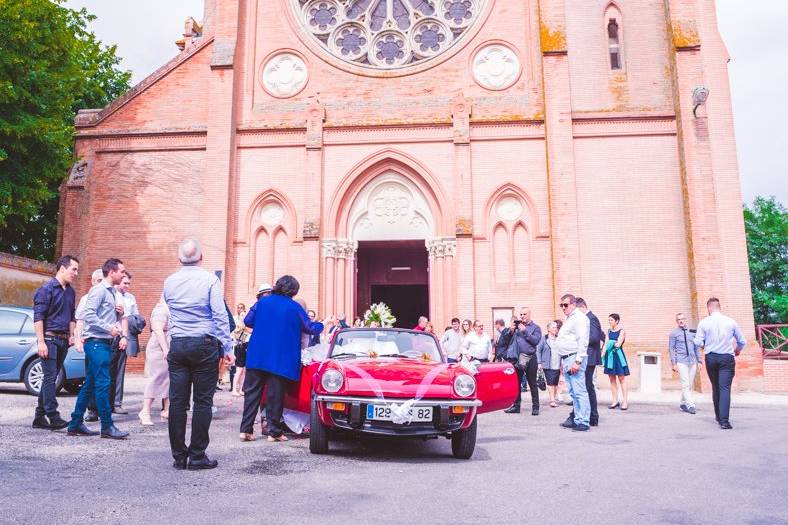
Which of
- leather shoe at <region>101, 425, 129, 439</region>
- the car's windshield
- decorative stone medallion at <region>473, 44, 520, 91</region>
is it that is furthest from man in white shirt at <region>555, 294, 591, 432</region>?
decorative stone medallion at <region>473, 44, 520, 91</region>

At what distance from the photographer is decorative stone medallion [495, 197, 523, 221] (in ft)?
58.3

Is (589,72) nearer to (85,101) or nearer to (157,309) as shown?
(157,309)

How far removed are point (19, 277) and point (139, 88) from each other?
261 inches

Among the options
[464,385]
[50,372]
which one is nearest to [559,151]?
[464,385]

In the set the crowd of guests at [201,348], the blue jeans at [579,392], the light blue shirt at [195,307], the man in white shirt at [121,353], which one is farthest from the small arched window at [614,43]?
the light blue shirt at [195,307]

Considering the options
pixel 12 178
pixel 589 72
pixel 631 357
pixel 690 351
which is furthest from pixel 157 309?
pixel 589 72

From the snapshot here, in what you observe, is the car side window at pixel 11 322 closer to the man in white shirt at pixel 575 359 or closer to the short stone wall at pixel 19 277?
the short stone wall at pixel 19 277

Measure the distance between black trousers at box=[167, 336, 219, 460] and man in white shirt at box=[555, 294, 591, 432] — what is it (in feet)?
16.5

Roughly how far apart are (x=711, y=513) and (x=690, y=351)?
8.16m

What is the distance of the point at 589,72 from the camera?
18172 mm

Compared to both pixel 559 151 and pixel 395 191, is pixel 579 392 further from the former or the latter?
pixel 395 191

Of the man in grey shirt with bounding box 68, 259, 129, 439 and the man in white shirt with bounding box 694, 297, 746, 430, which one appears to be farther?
Result: the man in white shirt with bounding box 694, 297, 746, 430

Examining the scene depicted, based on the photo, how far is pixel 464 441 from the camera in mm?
5883

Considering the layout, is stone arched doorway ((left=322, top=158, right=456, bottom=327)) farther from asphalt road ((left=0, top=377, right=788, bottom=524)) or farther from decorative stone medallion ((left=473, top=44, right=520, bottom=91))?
asphalt road ((left=0, top=377, right=788, bottom=524))
